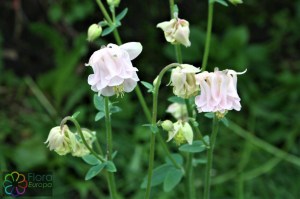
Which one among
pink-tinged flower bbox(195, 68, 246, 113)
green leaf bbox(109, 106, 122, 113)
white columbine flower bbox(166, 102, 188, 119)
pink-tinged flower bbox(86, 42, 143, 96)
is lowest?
white columbine flower bbox(166, 102, 188, 119)

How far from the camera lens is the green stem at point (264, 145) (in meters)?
2.93

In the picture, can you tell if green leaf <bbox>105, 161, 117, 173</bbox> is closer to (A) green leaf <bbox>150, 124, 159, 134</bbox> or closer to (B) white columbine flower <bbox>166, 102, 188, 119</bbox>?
(A) green leaf <bbox>150, 124, 159, 134</bbox>

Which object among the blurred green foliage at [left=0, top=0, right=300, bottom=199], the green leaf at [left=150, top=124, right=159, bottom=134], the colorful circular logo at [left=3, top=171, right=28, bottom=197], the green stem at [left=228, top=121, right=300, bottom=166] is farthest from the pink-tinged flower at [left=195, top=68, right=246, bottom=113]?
the green stem at [left=228, top=121, right=300, bottom=166]

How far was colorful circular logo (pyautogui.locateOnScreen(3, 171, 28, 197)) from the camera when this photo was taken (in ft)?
7.40

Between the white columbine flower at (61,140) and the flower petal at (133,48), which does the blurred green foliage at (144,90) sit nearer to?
the white columbine flower at (61,140)

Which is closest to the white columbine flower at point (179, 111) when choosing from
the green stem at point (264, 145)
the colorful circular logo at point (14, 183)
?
the colorful circular logo at point (14, 183)

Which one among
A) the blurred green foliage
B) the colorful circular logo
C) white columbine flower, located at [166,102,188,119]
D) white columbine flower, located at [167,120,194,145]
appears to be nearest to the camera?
white columbine flower, located at [167,120,194,145]

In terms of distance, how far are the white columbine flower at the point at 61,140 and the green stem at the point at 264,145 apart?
161 cm

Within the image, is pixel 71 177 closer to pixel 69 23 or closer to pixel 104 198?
pixel 104 198

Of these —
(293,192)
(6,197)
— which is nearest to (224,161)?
(293,192)

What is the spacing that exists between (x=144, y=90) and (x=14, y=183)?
3.91ft

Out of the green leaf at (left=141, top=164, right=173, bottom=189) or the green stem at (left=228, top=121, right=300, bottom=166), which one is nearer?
the green leaf at (left=141, top=164, right=173, bottom=189)

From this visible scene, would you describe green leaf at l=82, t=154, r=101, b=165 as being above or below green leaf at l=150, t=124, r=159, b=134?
below

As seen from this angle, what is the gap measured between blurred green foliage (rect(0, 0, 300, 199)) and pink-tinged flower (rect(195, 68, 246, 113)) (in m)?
1.27
